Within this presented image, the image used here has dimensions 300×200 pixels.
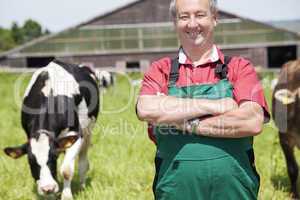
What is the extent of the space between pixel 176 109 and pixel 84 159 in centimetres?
389

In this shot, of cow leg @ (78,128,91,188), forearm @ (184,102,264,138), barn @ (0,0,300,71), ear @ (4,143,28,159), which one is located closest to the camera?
forearm @ (184,102,264,138)

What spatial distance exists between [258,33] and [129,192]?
31.9 meters

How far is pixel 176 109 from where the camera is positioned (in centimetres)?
239

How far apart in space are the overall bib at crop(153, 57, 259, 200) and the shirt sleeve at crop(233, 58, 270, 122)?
0.04 meters

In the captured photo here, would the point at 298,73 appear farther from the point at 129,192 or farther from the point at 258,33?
the point at 258,33

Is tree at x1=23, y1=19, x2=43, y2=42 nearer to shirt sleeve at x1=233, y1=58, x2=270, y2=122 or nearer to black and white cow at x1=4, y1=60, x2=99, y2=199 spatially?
black and white cow at x1=4, y1=60, x2=99, y2=199

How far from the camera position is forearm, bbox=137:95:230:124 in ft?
7.80

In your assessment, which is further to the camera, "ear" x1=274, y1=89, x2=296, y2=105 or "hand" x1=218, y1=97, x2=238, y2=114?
"ear" x1=274, y1=89, x2=296, y2=105

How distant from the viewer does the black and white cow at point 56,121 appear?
4770 millimetres

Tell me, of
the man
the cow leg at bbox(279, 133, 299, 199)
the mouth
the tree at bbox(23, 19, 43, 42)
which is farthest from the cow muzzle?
the tree at bbox(23, 19, 43, 42)

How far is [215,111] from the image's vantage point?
238 centimetres

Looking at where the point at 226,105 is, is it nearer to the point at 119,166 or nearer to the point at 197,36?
the point at 197,36

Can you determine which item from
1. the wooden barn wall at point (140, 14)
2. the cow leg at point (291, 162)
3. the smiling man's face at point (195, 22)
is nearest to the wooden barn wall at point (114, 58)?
the wooden barn wall at point (140, 14)

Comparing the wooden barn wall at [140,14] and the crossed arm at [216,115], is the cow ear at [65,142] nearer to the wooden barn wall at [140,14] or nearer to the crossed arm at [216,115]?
the crossed arm at [216,115]
